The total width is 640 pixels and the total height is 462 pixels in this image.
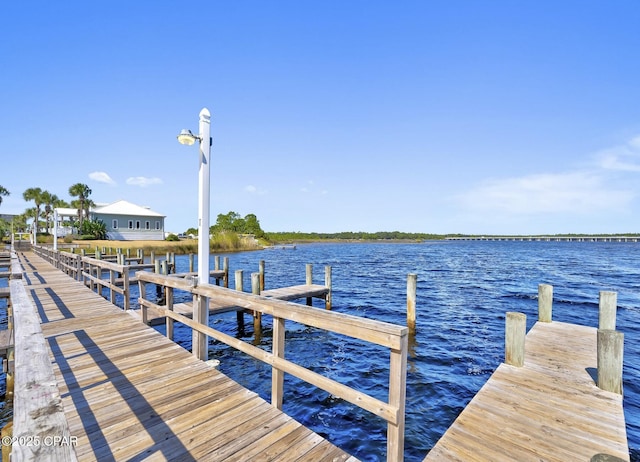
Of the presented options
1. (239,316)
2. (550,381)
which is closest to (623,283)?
(550,381)

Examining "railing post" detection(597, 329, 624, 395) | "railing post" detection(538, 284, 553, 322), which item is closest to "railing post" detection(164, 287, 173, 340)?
"railing post" detection(597, 329, 624, 395)

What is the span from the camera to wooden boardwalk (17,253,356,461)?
311 centimetres

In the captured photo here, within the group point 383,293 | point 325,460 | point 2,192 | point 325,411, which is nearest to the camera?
point 325,460

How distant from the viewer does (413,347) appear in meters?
10.3

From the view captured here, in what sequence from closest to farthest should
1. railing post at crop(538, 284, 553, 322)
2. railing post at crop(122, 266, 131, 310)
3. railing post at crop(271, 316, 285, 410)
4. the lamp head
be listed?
railing post at crop(271, 316, 285, 410), the lamp head, railing post at crop(122, 266, 131, 310), railing post at crop(538, 284, 553, 322)

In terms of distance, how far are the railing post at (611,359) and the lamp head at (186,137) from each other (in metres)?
7.67

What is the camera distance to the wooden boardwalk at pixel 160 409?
3.11m

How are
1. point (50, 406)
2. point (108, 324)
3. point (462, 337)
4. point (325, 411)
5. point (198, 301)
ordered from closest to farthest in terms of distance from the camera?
point (50, 406), point (198, 301), point (325, 411), point (108, 324), point (462, 337)

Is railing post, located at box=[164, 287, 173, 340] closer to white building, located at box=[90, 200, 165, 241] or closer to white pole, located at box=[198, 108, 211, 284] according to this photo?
white pole, located at box=[198, 108, 211, 284]

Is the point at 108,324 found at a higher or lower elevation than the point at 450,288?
higher

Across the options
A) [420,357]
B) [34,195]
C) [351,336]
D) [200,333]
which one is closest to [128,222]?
[34,195]

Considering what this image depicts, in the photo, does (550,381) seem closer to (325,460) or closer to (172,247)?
(325,460)

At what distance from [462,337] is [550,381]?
18.1 feet

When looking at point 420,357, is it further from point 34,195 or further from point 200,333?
point 34,195
